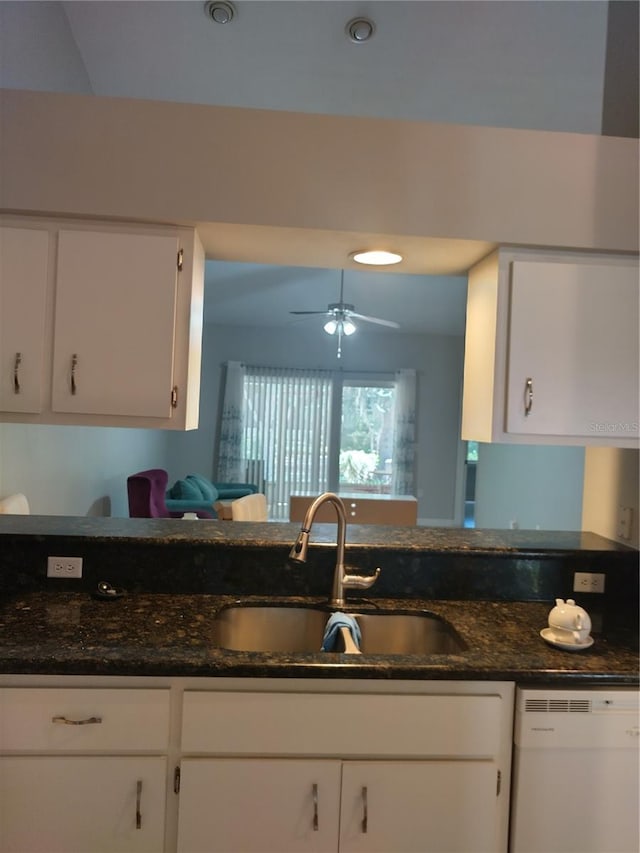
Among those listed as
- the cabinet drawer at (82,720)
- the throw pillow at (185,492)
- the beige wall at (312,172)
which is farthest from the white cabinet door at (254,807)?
the throw pillow at (185,492)

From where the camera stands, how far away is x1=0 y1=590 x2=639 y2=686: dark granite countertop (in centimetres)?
133

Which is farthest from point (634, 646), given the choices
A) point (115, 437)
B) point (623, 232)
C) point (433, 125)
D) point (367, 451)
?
point (367, 451)

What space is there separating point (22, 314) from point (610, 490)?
6.59ft

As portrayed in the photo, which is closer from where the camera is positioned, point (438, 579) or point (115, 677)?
point (115, 677)

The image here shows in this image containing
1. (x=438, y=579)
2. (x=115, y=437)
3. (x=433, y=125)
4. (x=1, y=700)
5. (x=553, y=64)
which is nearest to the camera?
(x=1, y=700)

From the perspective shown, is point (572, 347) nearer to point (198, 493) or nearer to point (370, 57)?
point (370, 57)

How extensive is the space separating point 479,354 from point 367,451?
19.3 feet

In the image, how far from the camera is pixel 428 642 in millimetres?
1749

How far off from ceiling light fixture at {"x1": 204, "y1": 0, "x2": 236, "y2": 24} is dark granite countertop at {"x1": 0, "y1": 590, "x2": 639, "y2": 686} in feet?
7.38

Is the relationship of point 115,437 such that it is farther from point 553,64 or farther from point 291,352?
point 553,64

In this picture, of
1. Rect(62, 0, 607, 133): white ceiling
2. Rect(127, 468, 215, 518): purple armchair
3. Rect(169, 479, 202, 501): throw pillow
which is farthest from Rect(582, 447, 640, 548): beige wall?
Rect(169, 479, 202, 501): throw pillow

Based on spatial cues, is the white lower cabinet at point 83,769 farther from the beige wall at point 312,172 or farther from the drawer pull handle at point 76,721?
the beige wall at point 312,172

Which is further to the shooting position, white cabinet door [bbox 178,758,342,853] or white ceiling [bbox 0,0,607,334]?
white ceiling [bbox 0,0,607,334]

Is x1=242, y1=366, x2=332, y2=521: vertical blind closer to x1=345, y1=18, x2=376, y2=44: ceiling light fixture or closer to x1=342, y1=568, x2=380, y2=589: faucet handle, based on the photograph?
x1=345, y1=18, x2=376, y2=44: ceiling light fixture
